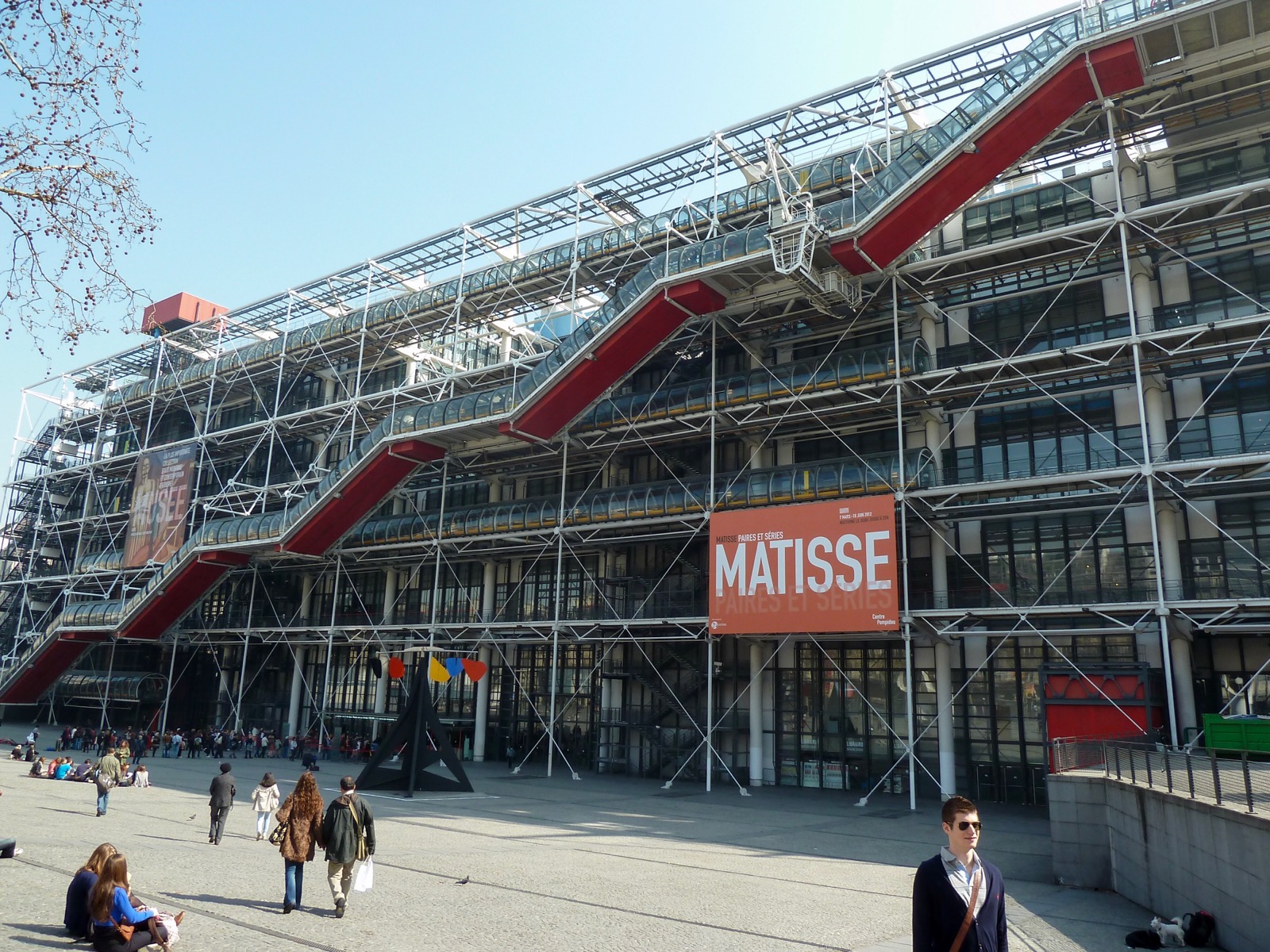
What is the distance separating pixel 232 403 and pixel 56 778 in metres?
24.3

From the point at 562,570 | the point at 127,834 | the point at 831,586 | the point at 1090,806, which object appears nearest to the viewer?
the point at 1090,806

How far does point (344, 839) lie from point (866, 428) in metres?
19.9

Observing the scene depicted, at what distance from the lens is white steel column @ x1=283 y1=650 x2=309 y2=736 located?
3731cm

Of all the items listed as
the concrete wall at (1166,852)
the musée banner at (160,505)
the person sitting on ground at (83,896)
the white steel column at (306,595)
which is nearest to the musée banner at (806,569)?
the concrete wall at (1166,852)

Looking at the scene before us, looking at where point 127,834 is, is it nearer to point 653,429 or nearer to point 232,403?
point 653,429

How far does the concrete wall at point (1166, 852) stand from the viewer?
7.71 m

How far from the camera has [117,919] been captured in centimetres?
706

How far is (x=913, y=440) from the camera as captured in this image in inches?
992

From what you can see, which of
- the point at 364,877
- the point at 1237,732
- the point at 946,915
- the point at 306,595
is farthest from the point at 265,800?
the point at 306,595

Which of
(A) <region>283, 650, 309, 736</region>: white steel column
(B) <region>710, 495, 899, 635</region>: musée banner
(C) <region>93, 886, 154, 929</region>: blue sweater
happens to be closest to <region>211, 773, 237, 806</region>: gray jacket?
(C) <region>93, 886, 154, 929</region>: blue sweater

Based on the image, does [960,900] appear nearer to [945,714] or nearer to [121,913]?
[121,913]

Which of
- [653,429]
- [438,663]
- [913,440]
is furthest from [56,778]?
[913,440]

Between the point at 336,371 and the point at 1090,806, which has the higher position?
the point at 336,371

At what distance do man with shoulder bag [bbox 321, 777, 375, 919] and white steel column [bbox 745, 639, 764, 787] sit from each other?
17.6m
